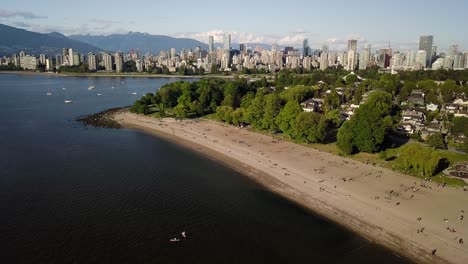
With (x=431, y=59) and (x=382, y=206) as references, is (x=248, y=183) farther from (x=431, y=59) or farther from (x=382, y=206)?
(x=431, y=59)

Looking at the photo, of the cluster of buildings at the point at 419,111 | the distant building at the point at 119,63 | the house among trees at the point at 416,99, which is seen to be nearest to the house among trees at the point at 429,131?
the cluster of buildings at the point at 419,111

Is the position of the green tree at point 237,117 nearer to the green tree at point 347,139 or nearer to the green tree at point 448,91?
the green tree at point 347,139

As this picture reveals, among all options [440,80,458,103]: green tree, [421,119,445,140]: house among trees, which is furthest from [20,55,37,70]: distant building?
[421,119,445,140]: house among trees

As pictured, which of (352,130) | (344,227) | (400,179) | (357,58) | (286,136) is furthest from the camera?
(357,58)

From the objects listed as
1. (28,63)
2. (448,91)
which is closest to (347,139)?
(448,91)

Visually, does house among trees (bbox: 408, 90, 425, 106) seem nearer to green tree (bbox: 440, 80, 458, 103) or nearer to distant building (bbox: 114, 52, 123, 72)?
green tree (bbox: 440, 80, 458, 103)

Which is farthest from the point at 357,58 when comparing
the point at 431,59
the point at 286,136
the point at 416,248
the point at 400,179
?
the point at 416,248

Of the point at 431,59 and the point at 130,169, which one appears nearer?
the point at 130,169

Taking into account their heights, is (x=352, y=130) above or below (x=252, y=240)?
above
